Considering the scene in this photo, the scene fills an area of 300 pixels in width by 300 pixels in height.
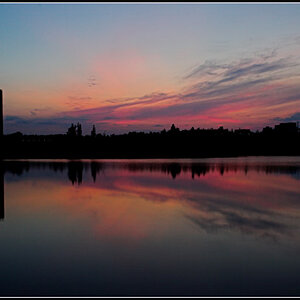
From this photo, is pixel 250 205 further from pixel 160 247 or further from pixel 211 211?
pixel 160 247

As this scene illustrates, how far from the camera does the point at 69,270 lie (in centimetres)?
873

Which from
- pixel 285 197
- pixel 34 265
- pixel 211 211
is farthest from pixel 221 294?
pixel 285 197

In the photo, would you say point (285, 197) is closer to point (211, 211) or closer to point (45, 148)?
point (211, 211)

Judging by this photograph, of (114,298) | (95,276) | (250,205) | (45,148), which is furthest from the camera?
(45,148)

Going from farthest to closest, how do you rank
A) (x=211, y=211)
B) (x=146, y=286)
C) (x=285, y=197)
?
(x=285, y=197) < (x=211, y=211) < (x=146, y=286)

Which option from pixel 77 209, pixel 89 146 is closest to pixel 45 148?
pixel 89 146

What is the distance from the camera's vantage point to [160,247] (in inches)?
426

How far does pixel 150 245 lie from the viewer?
11047 millimetres

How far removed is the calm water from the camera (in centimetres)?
784

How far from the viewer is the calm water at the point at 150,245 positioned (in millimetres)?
7836

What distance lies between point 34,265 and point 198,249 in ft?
19.6

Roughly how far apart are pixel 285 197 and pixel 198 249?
1390 centimetres

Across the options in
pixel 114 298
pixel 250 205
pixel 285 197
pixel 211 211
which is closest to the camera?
pixel 114 298

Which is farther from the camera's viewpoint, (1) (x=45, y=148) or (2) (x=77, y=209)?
(1) (x=45, y=148)
